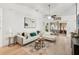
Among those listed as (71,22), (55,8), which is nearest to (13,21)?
(55,8)

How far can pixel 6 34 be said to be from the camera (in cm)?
232

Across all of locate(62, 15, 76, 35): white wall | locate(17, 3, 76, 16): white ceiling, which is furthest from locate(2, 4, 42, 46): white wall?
locate(62, 15, 76, 35): white wall

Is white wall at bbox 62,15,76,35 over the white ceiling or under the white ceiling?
under

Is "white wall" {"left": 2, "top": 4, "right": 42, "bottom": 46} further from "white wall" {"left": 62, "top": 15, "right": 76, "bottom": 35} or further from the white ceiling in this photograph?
"white wall" {"left": 62, "top": 15, "right": 76, "bottom": 35}

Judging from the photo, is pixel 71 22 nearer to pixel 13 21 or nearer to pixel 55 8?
pixel 55 8

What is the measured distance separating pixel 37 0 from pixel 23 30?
0.68 m

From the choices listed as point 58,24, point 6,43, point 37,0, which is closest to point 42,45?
point 58,24

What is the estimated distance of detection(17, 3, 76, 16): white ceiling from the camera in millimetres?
2303

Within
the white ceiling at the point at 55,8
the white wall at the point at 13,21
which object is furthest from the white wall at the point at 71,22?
the white wall at the point at 13,21

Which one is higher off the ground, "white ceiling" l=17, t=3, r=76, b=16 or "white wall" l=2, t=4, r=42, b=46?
"white ceiling" l=17, t=3, r=76, b=16

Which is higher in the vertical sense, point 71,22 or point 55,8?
point 55,8

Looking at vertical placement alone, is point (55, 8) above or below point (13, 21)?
above

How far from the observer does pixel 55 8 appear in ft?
7.65
